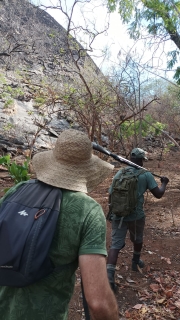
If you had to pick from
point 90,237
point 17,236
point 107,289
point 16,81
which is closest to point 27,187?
point 17,236

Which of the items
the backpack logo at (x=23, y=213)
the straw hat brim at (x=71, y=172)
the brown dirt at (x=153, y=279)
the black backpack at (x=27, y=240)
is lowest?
the brown dirt at (x=153, y=279)

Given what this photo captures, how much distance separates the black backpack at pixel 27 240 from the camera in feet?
3.78

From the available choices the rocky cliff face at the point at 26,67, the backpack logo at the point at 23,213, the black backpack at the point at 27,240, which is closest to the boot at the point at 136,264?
the black backpack at the point at 27,240

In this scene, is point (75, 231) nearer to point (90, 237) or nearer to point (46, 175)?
point (90, 237)

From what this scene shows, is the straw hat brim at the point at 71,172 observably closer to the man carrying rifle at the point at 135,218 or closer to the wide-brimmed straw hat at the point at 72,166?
the wide-brimmed straw hat at the point at 72,166

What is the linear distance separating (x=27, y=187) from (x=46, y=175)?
4.0 inches

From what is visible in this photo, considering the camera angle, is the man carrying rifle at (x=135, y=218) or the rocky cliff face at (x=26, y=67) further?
the rocky cliff face at (x=26, y=67)

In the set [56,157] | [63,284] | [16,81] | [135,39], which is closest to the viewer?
[63,284]

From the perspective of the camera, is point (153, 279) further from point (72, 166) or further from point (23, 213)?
point (23, 213)

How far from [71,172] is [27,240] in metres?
0.36

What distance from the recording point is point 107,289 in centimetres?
116

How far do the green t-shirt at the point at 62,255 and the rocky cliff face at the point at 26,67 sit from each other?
1133 centimetres

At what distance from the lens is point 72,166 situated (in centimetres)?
139

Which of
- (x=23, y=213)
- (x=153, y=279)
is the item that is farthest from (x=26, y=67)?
(x=23, y=213)
